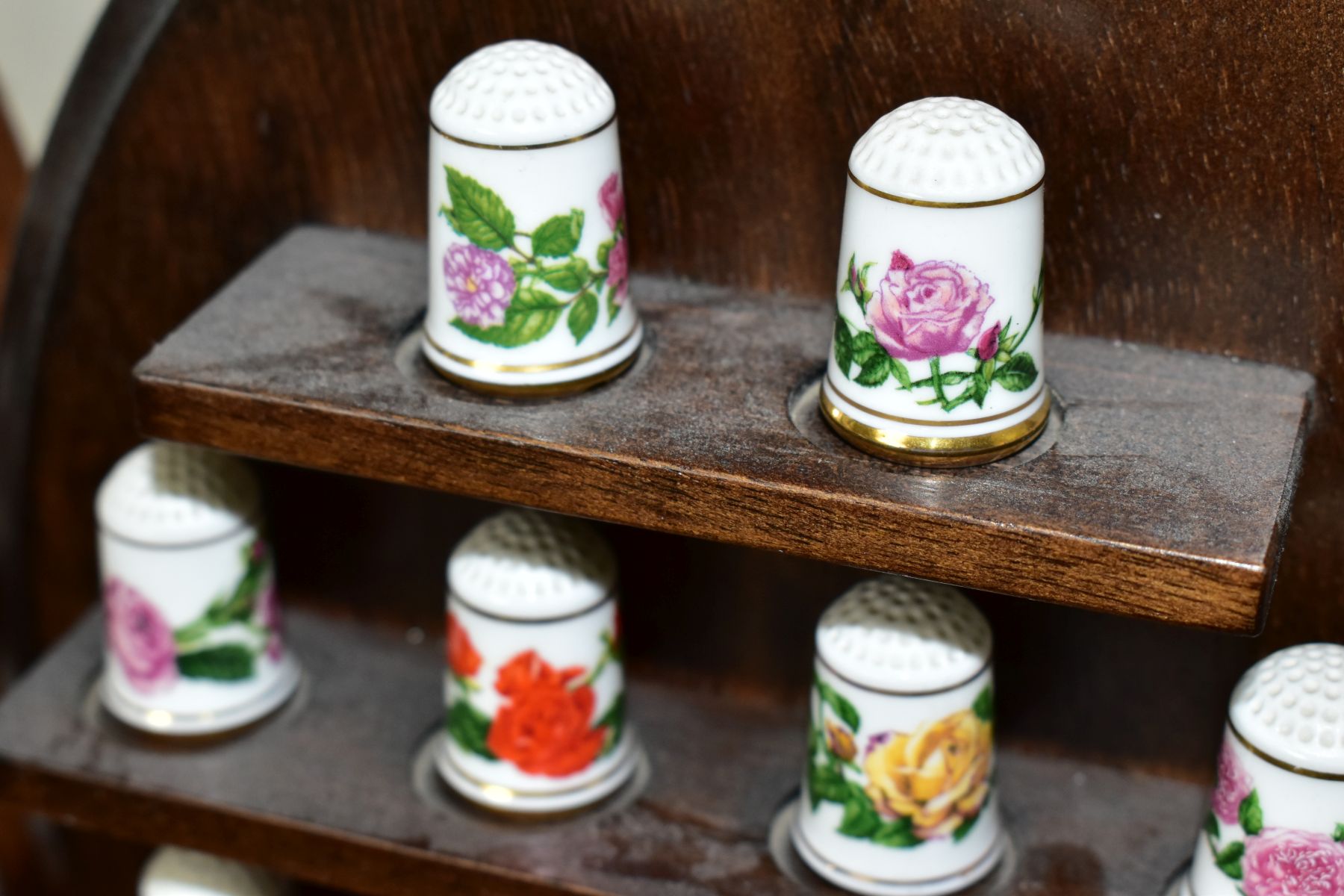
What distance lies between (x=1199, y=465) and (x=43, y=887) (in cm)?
71

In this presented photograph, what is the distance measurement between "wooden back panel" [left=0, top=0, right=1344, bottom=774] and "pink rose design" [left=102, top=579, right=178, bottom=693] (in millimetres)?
103

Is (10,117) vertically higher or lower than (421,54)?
lower

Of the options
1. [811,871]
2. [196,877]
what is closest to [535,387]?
[811,871]

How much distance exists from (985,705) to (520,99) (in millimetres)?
282

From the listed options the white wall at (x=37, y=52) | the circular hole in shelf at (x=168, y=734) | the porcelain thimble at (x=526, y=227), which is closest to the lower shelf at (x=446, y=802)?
the circular hole in shelf at (x=168, y=734)

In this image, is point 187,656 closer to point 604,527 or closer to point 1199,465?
point 604,527

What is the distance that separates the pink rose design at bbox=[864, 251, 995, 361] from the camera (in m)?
0.50

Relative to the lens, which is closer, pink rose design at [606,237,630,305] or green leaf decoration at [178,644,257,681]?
pink rose design at [606,237,630,305]

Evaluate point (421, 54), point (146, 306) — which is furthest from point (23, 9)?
point (421, 54)

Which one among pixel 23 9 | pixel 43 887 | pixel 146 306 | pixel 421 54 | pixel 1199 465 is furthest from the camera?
pixel 23 9

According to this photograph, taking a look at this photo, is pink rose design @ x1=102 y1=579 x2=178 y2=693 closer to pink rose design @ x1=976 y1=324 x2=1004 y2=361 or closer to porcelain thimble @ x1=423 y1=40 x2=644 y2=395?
porcelain thimble @ x1=423 y1=40 x2=644 y2=395

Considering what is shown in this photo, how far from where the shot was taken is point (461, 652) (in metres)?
0.65

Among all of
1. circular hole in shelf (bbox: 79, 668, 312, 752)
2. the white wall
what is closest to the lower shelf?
circular hole in shelf (bbox: 79, 668, 312, 752)

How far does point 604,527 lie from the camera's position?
0.71 metres
